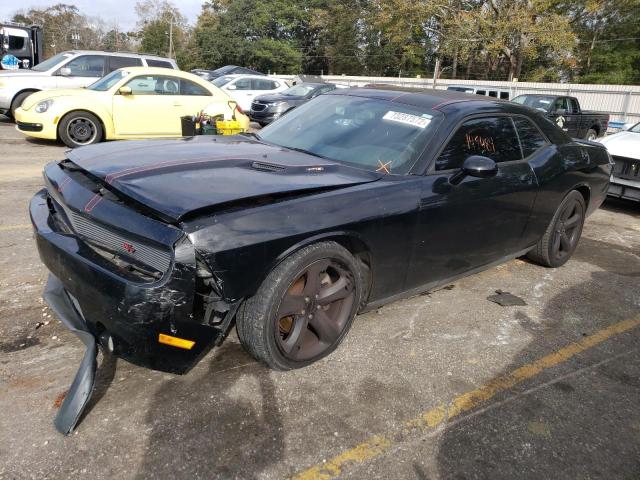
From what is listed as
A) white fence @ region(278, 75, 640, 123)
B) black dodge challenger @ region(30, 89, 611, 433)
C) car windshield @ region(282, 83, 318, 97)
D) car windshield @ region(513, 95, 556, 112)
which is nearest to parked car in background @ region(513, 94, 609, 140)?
car windshield @ region(513, 95, 556, 112)

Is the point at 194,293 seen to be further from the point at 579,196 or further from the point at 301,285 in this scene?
the point at 579,196

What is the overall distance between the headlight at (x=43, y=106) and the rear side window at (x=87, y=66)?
286cm

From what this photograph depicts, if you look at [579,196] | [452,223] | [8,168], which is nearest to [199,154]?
[452,223]

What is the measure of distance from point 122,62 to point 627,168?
34.0 ft

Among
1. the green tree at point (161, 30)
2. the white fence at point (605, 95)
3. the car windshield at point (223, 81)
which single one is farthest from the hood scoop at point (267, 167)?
the green tree at point (161, 30)

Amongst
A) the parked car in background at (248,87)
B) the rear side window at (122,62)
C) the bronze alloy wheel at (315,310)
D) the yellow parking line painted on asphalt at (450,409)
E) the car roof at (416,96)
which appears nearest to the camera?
the yellow parking line painted on asphalt at (450,409)

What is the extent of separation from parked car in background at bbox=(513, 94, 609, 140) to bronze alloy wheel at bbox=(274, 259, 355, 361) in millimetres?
12449

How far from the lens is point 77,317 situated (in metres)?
2.59

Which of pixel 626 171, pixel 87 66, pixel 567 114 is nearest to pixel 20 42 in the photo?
pixel 87 66

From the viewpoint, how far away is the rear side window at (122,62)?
11617 mm

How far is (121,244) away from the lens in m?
2.39

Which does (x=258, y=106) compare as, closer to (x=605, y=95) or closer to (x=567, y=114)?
(x=567, y=114)

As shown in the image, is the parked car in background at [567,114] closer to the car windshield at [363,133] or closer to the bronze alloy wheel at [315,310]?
the car windshield at [363,133]

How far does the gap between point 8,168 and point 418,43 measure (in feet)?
134
